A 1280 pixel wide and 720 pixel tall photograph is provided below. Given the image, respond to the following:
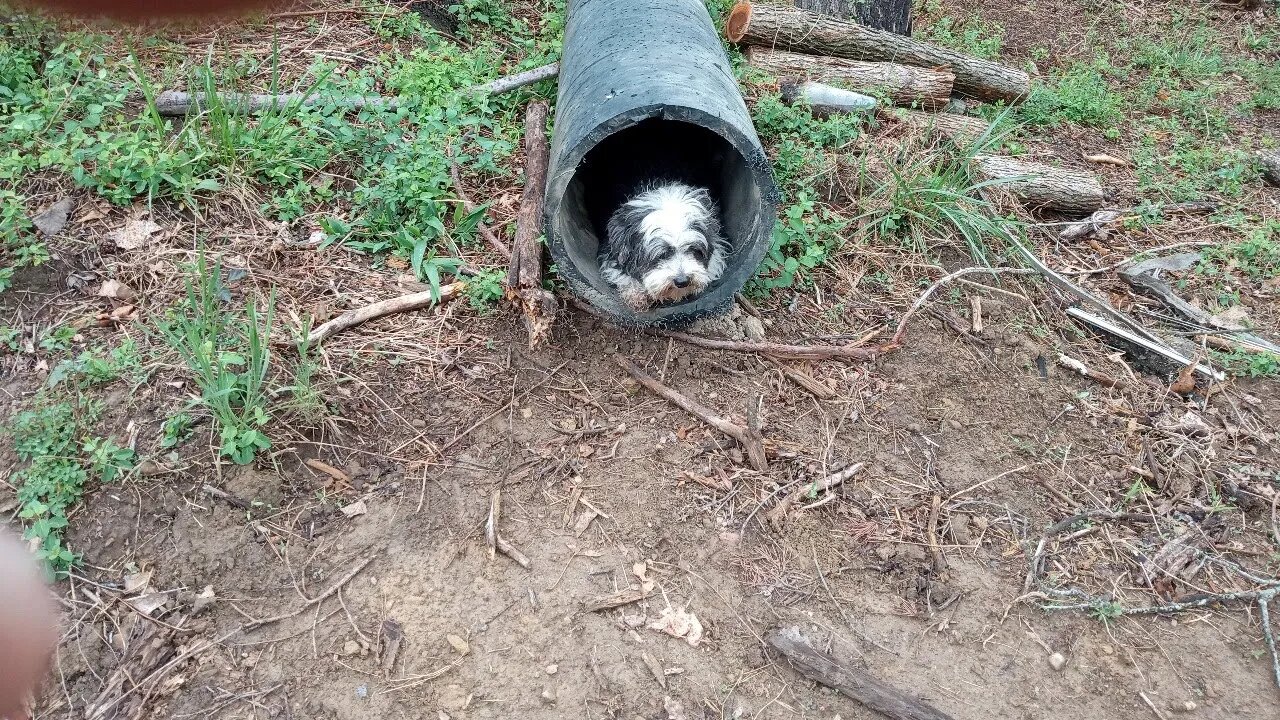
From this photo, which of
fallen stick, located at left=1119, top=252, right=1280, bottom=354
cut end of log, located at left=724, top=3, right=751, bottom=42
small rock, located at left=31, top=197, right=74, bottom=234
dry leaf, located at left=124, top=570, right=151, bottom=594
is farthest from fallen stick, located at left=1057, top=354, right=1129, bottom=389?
small rock, located at left=31, top=197, right=74, bottom=234

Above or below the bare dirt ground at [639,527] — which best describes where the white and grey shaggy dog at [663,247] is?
above

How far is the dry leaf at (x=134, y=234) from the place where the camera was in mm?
3752

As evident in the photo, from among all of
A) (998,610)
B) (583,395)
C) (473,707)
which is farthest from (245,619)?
(998,610)

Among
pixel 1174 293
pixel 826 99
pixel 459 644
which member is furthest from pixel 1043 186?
pixel 459 644

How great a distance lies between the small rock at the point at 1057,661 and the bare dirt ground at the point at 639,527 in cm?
2

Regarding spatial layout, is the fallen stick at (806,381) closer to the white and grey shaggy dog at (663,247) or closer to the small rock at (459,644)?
the white and grey shaggy dog at (663,247)

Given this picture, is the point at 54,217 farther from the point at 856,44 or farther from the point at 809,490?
the point at 856,44

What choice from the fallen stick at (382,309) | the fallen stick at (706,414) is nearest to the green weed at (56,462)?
the fallen stick at (382,309)

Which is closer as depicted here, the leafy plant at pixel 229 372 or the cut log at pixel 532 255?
the leafy plant at pixel 229 372

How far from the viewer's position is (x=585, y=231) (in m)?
4.46

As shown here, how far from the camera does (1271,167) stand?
5.40m

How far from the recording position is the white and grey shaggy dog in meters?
3.66

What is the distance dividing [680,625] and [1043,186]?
3806 mm

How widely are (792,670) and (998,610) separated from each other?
0.89 m
